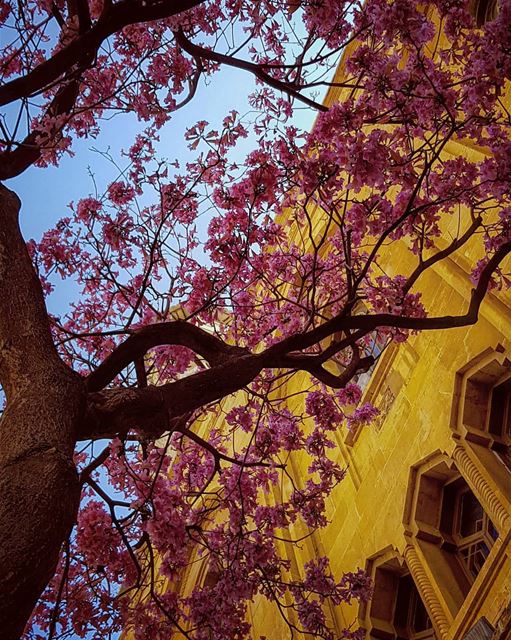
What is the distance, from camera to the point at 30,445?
7.11 feet

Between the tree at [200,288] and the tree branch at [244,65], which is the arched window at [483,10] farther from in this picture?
the tree branch at [244,65]

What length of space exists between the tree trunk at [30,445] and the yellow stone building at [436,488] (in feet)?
10.4

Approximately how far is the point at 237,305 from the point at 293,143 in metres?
2.23

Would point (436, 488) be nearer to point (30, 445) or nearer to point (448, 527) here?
point (448, 527)

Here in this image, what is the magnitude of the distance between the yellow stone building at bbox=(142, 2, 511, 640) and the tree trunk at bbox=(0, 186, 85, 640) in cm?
318

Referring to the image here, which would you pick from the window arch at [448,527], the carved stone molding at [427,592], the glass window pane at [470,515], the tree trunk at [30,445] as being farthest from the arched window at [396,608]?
the tree trunk at [30,445]

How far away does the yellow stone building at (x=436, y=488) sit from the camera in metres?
4.66

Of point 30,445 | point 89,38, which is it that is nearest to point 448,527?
point 30,445

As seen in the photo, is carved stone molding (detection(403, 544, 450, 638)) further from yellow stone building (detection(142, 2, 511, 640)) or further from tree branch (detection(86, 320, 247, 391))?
tree branch (detection(86, 320, 247, 391))

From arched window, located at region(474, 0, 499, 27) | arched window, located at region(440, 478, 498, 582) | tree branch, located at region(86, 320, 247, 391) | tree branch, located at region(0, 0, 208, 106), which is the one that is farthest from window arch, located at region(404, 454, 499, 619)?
arched window, located at region(474, 0, 499, 27)

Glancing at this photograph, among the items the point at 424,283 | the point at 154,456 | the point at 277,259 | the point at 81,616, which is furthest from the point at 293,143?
the point at 81,616

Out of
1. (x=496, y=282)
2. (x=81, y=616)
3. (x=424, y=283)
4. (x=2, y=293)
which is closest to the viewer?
(x=2, y=293)

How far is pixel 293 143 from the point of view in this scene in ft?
18.1

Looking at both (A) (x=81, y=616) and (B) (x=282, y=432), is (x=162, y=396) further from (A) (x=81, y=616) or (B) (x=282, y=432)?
(A) (x=81, y=616)
